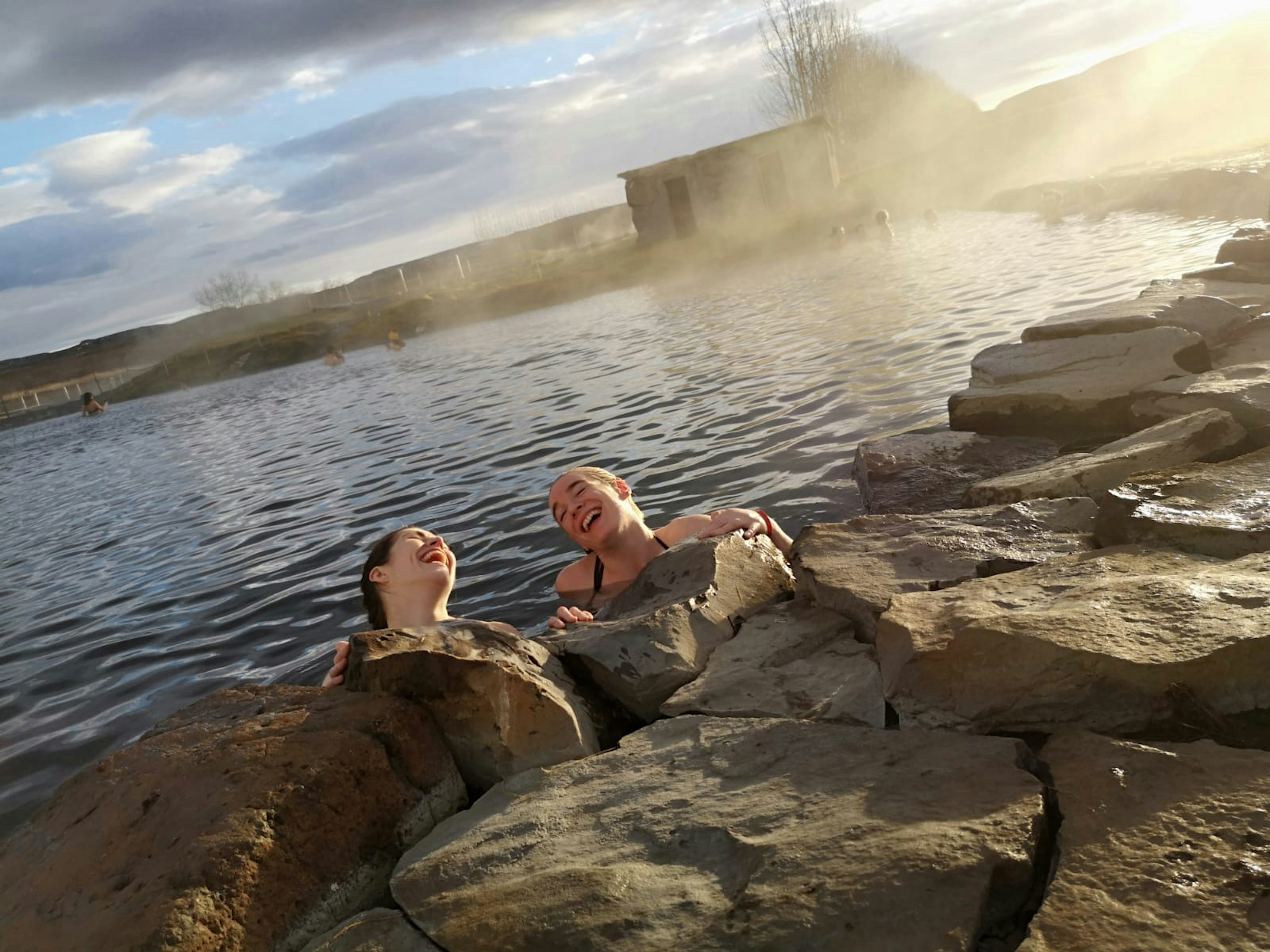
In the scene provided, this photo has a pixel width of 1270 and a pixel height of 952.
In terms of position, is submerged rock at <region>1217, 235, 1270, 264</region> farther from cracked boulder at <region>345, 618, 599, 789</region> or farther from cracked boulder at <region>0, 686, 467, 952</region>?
cracked boulder at <region>0, 686, 467, 952</region>

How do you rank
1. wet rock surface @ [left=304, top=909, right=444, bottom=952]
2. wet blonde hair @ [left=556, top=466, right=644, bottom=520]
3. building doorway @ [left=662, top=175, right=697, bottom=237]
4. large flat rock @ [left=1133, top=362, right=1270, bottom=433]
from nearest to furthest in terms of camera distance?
wet rock surface @ [left=304, top=909, right=444, bottom=952] → large flat rock @ [left=1133, top=362, right=1270, bottom=433] → wet blonde hair @ [left=556, top=466, right=644, bottom=520] → building doorway @ [left=662, top=175, right=697, bottom=237]

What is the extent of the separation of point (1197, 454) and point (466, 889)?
388cm

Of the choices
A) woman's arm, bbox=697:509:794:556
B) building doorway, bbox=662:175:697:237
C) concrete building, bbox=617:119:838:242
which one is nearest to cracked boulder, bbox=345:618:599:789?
woman's arm, bbox=697:509:794:556

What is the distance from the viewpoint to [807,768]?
7.91 ft

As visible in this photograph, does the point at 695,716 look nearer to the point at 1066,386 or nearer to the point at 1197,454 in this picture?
the point at 1197,454

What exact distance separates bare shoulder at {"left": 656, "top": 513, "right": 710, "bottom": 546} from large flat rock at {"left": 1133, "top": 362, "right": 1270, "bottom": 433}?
2.70 meters

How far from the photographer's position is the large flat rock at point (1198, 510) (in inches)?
117

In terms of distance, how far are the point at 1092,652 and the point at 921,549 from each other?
4.48 ft

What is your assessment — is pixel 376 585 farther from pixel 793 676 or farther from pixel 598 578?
pixel 793 676

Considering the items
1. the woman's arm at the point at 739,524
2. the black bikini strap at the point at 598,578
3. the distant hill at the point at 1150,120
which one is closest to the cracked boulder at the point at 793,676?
the woman's arm at the point at 739,524

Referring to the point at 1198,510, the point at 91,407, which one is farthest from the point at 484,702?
the point at 91,407

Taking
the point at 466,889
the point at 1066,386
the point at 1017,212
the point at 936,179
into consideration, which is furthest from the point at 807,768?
the point at 936,179

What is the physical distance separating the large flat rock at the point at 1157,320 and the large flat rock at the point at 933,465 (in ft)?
4.72

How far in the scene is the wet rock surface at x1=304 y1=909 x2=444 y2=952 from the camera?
2.22 meters
